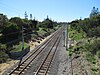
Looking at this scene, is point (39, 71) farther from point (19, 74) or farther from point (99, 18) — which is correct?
point (99, 18)

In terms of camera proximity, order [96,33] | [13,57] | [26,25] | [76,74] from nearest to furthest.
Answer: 1. [76,74]
2. [13,57]
3. [96,33]
4. [26,25]

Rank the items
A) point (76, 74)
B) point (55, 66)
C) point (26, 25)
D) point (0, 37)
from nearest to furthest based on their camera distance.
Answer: point (76, 74) → point (55, 66) → point (0, 37) → point (26, 25)

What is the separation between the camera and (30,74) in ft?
66.5

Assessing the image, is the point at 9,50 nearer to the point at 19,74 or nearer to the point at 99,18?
the point at 19,74

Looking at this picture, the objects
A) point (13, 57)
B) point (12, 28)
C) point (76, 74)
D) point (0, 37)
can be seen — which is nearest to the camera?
point (76, 74)

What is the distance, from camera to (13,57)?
29.9 metres

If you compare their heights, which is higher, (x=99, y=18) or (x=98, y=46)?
(x=99, y=18)

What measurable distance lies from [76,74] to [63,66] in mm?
5037

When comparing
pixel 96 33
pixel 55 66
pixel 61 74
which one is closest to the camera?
pixel 61 74

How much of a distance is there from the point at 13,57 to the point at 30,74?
10.2m

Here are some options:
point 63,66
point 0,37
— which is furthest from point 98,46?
point 0,37

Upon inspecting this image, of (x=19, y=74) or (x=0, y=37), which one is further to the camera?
(x=0, y=37)

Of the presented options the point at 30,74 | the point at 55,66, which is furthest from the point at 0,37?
the point at 30,74

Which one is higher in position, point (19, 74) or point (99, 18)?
point (99, 18)
